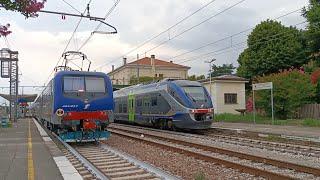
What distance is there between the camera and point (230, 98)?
44.3 m

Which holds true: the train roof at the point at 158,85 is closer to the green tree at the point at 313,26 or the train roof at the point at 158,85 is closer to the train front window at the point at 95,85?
the train front window at the point at 95,85

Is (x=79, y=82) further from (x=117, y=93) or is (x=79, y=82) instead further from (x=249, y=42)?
(x=249, y=42)

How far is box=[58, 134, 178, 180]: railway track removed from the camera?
979 cm

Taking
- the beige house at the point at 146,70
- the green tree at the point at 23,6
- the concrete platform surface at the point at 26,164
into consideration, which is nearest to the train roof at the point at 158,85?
the concrete platform surface at the point at 26,164

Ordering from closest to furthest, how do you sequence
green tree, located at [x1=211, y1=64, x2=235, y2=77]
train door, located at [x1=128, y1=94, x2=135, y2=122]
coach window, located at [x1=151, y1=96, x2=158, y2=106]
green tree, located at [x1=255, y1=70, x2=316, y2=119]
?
coach window, located at [x1=151, y1=96, x2=158, y2=106] < green tree, located at [x1=255, y1=70, x2=316, y2=119] < train door, located at [x1=128, y1=94, x2=135, y2=122] < green tree, located at [x1=211, y1=64, x2=235, y2=77]

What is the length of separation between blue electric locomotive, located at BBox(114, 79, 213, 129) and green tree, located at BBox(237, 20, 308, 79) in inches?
993

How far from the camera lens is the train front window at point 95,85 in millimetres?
17344

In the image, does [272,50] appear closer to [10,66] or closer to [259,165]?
[10,66]

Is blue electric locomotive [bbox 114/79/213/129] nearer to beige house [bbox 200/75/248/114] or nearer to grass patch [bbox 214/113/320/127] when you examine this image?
grass patch [bbox 214/113/320/127]

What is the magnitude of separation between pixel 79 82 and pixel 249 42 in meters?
40.2

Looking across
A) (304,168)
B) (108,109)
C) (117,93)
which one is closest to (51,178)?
(304,168)

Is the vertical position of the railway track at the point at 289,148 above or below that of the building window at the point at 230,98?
below

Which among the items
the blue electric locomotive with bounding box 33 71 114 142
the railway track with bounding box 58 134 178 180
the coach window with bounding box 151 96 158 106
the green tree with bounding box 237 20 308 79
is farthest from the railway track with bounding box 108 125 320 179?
the green tree with bounding box 237 20 308 79

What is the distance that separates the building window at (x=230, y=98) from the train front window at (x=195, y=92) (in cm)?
2038
